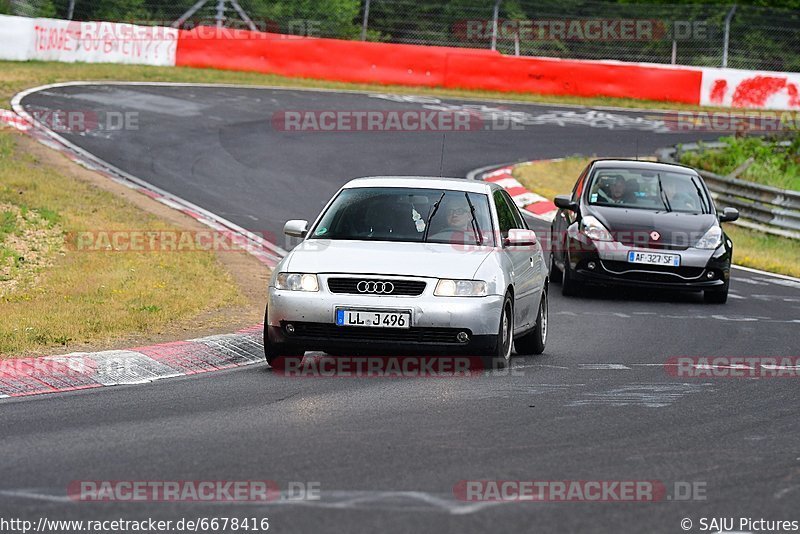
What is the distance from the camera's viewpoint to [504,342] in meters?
9.66

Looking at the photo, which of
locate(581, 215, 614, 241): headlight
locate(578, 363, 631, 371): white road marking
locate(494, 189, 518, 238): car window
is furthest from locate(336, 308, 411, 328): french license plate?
locate(581, 215, 614, 241): headlight

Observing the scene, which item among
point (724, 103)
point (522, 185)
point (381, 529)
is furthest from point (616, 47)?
point (381, 529)

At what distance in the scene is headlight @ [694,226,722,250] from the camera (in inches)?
585

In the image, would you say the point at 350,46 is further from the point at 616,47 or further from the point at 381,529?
the point at 381,529

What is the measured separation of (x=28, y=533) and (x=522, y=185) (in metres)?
19.9

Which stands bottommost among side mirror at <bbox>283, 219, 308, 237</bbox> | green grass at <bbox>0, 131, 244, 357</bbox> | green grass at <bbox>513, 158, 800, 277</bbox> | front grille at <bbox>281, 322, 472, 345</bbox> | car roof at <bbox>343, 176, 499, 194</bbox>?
green grass at <bbox>513, 158, 800, 277</bbox>

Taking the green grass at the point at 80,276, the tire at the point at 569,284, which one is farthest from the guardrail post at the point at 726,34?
the tire at the point at 569,284

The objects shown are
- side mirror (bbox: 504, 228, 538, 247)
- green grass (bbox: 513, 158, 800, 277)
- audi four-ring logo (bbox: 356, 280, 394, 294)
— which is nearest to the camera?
audi four-ring logo (bbox: 356, 280, 394, 294)

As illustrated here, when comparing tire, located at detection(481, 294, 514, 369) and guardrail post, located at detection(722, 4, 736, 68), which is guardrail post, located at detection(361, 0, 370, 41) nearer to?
guardrail post, located at detection(722, 4, 736, 68)

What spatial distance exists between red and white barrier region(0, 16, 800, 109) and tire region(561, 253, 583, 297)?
2066 centimetres

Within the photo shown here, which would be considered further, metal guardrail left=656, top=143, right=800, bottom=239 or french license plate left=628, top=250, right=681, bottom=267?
metal guardrail left=656, top=143, right=800, bottom=239

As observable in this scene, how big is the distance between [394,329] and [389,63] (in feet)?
88.3

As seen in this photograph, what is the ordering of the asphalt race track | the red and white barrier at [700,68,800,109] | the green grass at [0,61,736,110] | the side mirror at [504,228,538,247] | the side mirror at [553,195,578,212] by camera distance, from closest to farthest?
the asphalt race track → the side mirror at [504,228,538,247] → the side mirror at [553,195,578,212] → the green grass at [0,61,736,110] → the red and white barrier at [700,68,800,109]

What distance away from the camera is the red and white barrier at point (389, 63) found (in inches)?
1310
